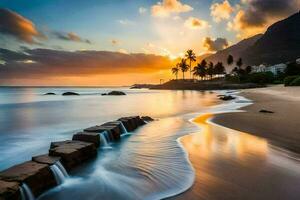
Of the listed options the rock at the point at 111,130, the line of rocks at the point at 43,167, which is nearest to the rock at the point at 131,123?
the rock at the point at 111,130

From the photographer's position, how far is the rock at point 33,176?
497cm

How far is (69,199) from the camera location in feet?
16.8

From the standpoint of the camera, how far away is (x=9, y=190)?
4391mm

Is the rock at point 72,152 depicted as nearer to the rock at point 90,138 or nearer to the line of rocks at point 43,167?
the line of rocks at point 43,167

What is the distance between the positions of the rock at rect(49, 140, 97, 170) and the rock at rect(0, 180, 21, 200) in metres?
1.95

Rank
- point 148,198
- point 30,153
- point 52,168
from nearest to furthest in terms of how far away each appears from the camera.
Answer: point 148,198, point 52,168, point 30,153

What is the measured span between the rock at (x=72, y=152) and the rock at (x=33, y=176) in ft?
2.84

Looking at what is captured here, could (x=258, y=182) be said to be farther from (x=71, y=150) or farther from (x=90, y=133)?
(x=90, y=133)

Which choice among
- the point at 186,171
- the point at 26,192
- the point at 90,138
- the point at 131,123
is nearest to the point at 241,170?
the point at 186,171

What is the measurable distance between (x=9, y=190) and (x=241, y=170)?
507 cm

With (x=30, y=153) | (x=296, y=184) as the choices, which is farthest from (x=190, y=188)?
(x=30, y=153)

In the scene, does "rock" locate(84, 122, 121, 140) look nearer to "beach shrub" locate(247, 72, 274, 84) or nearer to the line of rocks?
the line of rocks

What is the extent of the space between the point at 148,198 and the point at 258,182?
2.40m

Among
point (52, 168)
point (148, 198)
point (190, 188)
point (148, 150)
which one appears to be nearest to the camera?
point (148, 198)
